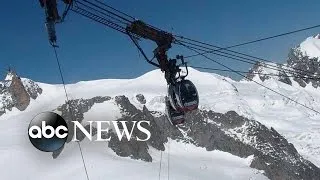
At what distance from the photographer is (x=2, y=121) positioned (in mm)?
190250

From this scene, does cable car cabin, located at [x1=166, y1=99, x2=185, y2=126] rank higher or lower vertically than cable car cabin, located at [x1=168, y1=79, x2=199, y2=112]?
lower

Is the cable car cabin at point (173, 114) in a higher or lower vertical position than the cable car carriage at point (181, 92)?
lower

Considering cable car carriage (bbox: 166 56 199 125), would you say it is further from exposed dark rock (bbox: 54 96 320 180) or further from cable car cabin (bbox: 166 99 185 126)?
exposed dark rock (bbox: 54 96 320 180)

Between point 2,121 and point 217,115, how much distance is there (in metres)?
78.5

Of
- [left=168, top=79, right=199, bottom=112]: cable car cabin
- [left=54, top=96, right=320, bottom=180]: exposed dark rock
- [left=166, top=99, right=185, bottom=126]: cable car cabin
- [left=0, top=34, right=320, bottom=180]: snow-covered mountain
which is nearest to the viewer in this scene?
[left=168, top=79, right=199, bottom=112]: cable car cabin

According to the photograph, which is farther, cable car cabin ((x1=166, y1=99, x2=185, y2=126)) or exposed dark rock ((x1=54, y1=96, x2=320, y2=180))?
exposed dark rock ((x1=54, y1=96, x2=320, y2=180))

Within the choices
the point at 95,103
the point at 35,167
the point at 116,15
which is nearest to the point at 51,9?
the point at 116,15

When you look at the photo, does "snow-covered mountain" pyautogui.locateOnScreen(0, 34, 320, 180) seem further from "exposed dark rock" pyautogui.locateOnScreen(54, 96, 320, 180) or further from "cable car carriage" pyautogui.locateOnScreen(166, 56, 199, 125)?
"cable car carriage" pyautogui.locateOnScreen(166, 56, 199, 125)

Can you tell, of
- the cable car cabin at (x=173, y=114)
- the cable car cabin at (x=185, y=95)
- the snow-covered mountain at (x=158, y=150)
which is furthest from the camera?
the snow-covered mountain at (x=158, y=150)

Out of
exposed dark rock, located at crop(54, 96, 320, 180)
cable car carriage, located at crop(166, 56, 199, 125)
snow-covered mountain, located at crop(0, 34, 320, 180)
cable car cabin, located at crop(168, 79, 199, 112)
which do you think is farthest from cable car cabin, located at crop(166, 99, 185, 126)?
exposed dark rock, located at crop(54, 96, 320, 180)

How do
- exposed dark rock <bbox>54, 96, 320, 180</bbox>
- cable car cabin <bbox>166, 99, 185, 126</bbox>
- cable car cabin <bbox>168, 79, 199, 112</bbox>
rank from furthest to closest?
exposed dark rock <bbox>54, 96, 320, 180</bbox>, cable car cabin <bbox>166, 99, 185, 126</bbox>, cable car cabin <bbox>168, 79, 199, 112</bbox>

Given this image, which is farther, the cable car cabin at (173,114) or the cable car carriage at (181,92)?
the cable car cabin at (173,114)

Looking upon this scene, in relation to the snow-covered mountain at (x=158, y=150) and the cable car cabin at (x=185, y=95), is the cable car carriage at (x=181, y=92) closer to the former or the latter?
the cable car cabin at (x=185, y=95)

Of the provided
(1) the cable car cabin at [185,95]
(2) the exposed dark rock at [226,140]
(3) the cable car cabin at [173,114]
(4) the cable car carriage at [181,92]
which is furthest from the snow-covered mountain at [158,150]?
(1) the cable car cabin at [185,95]
